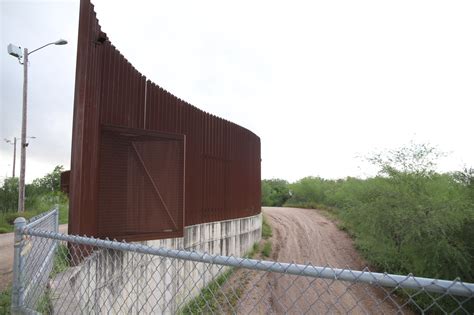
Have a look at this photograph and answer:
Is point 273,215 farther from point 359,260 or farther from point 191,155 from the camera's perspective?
point 191,155

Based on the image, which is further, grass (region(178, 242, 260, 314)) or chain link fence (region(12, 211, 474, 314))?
grass (region(178, 242, 260, 314))

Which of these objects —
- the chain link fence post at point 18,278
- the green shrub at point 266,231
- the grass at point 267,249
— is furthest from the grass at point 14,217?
the chain link fence post at point 18,278

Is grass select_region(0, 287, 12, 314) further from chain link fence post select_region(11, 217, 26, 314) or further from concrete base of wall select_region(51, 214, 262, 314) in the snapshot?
chain link fence post select_region(11, 217, 26, 314)

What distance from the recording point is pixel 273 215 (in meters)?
22.6

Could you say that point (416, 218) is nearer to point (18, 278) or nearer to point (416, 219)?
point (416, 219)

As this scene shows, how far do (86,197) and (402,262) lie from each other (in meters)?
11.2

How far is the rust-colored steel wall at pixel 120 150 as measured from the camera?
4.90 meters

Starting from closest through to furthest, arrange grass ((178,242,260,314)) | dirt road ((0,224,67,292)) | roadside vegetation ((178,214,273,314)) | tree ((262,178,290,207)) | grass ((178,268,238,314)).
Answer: dirt road ((0,224,67,292)) < grass ((178,242,260,314)) < roadside vegetation ((178,214,273,314)) < grass ((178,268,238,314)) < tree ((262,178,290,207))

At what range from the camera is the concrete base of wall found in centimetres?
357

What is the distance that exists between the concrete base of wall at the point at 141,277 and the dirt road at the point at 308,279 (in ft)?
4.72

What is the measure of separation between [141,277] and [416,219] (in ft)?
30.5

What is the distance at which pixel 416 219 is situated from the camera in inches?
435

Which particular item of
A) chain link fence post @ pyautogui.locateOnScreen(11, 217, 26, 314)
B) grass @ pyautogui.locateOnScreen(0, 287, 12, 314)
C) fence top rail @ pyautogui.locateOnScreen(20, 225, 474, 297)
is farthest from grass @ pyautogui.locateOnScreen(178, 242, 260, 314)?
fence top rail @ pyautogui.locateOnScreen(20, 225, 474, 297)

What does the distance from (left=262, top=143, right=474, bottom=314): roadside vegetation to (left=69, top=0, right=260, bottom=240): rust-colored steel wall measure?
284 inches
